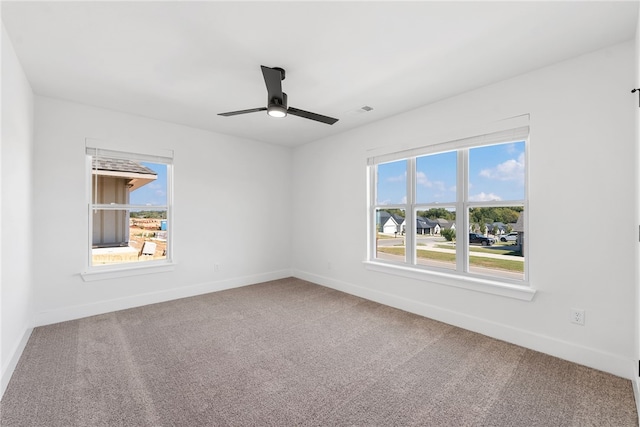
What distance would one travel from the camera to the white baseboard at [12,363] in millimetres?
2072

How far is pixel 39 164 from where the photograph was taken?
3.26 metres

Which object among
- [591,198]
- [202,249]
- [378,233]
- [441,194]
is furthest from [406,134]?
[202,249]

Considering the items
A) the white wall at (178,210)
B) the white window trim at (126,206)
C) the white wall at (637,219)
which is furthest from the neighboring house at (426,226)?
the white window trim at (126,206)

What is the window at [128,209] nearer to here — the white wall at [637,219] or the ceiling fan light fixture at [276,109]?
the ceiling fan light fixture at [276,109]

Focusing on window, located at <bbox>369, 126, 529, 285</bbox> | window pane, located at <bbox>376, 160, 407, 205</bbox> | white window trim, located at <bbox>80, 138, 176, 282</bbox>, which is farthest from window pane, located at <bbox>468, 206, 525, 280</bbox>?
white window trim, located at <bbox>80, 138, 176, 282</bbox>

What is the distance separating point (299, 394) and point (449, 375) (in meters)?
1.18

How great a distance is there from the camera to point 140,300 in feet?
Result: 12.9

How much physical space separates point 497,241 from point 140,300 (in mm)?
4491

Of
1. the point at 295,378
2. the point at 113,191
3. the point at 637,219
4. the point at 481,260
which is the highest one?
the point at 113,191

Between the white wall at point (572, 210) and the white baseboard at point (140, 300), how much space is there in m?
2.99

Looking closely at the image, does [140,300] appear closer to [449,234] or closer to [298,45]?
[298,45]

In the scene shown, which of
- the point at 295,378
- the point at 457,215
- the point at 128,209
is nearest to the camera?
the point at 295,378

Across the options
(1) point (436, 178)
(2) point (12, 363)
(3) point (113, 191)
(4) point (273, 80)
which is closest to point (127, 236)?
(3) point (113, 191)

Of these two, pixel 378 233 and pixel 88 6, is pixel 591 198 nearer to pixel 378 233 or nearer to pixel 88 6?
pixel 378 233
